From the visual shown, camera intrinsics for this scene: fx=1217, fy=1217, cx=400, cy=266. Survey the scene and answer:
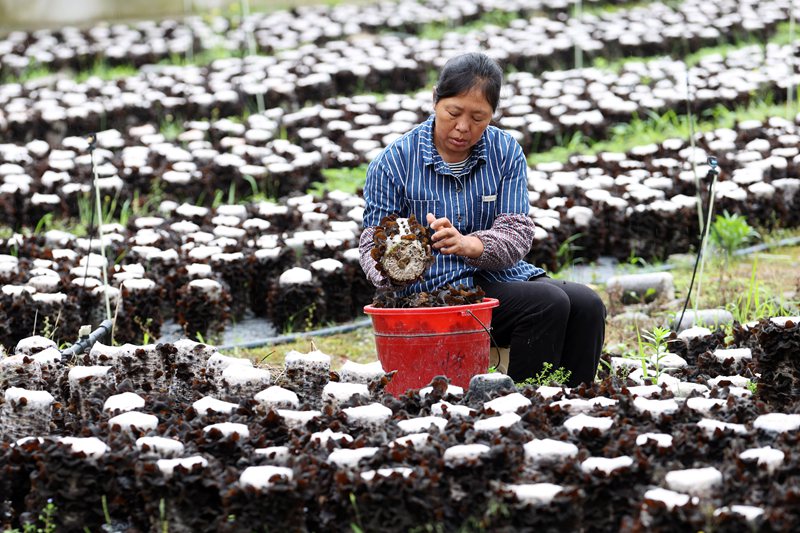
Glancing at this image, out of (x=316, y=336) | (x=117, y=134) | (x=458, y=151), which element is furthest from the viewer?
(x=117, y=134)

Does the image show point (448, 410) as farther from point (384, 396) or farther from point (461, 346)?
point (461, 346)

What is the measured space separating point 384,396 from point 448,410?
10.6 inches

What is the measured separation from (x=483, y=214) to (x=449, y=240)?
373mm

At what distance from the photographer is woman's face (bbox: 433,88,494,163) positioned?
151 inches

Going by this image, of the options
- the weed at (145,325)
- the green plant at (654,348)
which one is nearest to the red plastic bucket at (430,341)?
the green plant at (654,348)

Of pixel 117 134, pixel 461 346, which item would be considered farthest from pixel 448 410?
pixel 117 134

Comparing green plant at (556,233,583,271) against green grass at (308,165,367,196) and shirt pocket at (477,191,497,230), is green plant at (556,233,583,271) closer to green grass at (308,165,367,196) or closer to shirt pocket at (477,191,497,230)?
green grass at (308,165,367,196)

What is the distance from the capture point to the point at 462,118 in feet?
12.7

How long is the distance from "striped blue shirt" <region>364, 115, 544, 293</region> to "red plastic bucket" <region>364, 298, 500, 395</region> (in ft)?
0.80

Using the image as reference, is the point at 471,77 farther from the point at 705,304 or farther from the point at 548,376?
the point at 705,304

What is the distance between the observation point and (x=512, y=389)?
11.7 ft

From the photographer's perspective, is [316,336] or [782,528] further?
[316,336]

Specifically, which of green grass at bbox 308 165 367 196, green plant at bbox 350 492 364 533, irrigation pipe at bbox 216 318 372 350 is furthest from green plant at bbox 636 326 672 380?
green grass at bbox 308 165 367 196

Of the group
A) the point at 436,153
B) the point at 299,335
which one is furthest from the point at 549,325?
the point at 299,335
